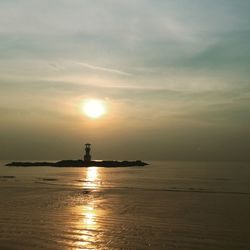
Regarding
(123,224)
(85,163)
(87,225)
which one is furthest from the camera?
(85,163)

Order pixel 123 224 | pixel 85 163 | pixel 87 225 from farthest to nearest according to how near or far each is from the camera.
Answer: pixel 85 163
pixel 123 224
pixel 87 225

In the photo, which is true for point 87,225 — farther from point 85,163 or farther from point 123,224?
point 85,163

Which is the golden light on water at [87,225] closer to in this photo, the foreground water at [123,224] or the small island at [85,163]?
the foreground water at [123,224]

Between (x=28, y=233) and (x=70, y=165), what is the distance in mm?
98549

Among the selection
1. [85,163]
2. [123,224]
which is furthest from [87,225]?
[85,163]

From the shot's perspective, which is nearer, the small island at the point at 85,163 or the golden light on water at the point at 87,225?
the golden light on water at the point at 87,225

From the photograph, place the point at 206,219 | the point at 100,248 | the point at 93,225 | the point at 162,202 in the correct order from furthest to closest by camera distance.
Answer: the point at 162,202
the point at 206,219
the point at 93,225
the point at 100,248

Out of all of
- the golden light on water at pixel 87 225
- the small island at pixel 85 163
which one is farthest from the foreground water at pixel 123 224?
the small island at pixel 85 163

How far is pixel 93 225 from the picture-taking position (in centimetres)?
1647

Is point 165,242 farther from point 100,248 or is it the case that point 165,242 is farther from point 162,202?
point 162,202

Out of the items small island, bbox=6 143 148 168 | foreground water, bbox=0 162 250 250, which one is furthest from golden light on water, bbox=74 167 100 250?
small island, bbox=6 143 148 168

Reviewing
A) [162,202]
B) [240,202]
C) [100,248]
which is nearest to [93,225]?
[100,248]

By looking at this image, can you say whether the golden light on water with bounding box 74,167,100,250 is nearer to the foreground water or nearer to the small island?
the foreground water

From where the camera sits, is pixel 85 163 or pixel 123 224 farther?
pixel 85 163
